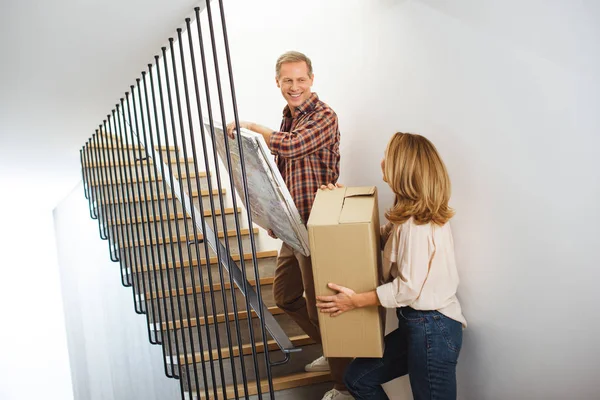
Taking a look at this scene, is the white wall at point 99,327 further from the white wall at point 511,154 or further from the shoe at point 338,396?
the white wall at point 511,154

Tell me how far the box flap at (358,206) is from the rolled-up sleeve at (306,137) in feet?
0.92

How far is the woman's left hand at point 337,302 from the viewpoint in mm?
1834

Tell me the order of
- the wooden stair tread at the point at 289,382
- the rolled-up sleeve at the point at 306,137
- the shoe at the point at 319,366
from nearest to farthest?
the rolled-up sleeve at the point at 306,137 → the wooden stair tread at the point at 289,382 → the shoe at the point at 319,366

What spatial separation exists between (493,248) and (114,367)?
4.11m

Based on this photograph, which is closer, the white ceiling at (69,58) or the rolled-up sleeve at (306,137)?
the white ceiling at (69,58)

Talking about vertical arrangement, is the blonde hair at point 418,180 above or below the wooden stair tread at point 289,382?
above

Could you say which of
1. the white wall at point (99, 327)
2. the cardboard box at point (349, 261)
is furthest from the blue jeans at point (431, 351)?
the white wall at point (99, 327)

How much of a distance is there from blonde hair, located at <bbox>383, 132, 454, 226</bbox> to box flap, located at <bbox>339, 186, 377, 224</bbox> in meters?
0.08

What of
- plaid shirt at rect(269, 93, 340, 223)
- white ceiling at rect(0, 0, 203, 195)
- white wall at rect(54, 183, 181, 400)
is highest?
white ceiling at rect(0, 0, 203, 195)

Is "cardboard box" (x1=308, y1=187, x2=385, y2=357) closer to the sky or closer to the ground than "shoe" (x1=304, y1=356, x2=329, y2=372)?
closer to the sky

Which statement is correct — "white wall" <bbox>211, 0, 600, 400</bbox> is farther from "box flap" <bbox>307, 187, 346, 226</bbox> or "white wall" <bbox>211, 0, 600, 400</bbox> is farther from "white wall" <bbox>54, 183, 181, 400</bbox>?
"white wall" <bbox>54, 183, 181, 400</bbox>

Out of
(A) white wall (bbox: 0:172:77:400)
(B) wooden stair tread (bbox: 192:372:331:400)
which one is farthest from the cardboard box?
(A) white wall (bbox: 0:172:77:400)

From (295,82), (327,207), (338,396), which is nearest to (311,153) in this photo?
(295,82)

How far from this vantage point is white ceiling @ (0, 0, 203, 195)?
6.17 ft
